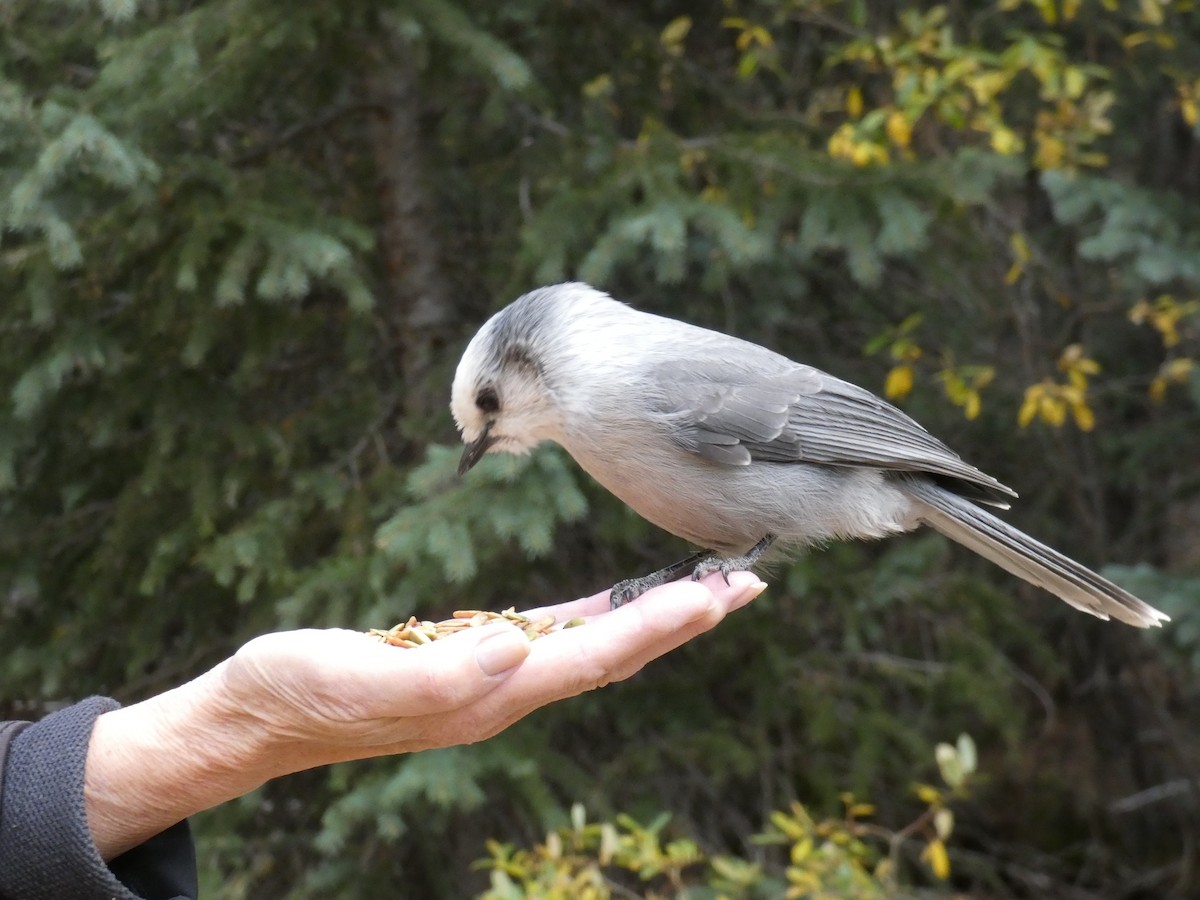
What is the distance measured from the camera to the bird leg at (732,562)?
9.78 ft

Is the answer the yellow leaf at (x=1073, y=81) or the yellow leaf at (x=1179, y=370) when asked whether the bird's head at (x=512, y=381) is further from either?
the yellow leaf at (x=1179, y=370)

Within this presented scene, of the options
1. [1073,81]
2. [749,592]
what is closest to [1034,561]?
[749,592]

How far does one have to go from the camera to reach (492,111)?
446cm

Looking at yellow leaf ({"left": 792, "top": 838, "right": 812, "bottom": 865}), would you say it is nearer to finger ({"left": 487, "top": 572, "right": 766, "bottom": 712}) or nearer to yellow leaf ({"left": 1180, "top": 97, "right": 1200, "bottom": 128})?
finger ({"left": 487, "top": 572, "right": 766, "bottom": 712})

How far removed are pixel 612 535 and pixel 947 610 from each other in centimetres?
161

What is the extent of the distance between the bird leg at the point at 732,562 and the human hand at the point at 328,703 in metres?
0.55

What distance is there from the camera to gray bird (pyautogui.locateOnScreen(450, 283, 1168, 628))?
9.70 ft

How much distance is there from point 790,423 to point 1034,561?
2.25 ft

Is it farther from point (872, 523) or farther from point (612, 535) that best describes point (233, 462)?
point (872, 523)

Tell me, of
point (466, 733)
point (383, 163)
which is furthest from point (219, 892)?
point (383, 163)

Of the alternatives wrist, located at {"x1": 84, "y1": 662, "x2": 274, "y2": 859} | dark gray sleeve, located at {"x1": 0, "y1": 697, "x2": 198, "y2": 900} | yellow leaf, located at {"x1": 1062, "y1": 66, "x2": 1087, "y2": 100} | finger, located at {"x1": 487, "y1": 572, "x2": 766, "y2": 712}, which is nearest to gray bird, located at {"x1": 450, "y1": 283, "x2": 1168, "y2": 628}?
finger, located at {"x1": 487, "y1": 572, "x2": 766, "y2": 712}

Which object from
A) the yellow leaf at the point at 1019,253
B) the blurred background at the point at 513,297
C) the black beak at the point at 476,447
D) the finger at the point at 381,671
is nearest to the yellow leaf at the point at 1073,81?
the blurred background at the point at 513,297

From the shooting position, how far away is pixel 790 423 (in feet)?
10.3

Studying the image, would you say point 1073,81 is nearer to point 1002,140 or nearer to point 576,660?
point 1002,140
